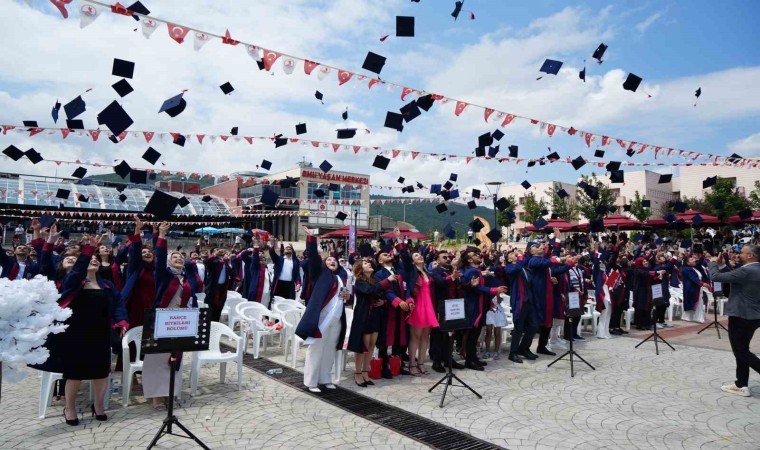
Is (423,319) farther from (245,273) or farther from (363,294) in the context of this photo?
(245,273)

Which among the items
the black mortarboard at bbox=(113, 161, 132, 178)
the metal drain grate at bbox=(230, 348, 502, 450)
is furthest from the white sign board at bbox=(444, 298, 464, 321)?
the black mortarboard at bbox=(113, 161, 132, 178)

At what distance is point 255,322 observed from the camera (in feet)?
26.2

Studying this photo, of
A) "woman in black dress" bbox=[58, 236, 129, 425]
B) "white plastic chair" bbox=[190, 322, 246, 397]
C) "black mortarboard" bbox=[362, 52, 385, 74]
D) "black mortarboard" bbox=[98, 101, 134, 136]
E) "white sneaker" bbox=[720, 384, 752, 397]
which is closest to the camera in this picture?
"woman in black dress" bbox=[58, 236, 129, 425]

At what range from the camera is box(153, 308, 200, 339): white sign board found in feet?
13.4

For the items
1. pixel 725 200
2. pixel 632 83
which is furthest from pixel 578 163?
pixel 725 200

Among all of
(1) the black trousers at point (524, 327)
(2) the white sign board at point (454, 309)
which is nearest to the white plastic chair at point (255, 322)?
(2) the white sign board at point (454, 309)

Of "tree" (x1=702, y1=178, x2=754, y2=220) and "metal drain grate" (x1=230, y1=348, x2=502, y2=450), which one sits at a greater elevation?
"tree" (x1=702, y1=178, x2=754, y2=220)

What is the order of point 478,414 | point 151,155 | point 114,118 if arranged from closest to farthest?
1. point 478,414
2. point 114,118
3. point 151,155

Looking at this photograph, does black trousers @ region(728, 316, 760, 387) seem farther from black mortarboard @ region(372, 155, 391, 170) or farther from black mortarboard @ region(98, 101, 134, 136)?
black mortarboard @ region(372, 155, 391, 170)

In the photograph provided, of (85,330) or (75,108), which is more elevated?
(75,108)

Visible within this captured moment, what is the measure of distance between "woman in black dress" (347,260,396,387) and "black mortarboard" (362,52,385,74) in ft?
14.6

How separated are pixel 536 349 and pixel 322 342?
452 centimetres

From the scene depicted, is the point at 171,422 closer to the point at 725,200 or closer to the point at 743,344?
the point at 743,344

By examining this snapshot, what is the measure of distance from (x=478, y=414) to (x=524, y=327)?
10.2 feet
